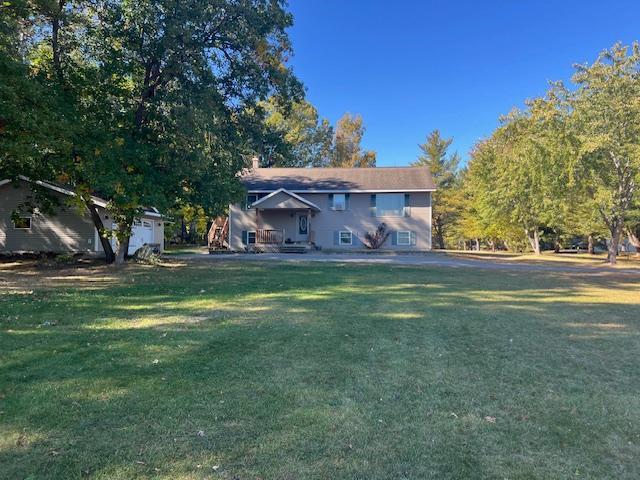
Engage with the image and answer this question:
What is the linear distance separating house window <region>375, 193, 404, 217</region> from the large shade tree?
1574 cm

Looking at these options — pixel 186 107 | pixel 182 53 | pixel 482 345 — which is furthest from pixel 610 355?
pixel 182 53

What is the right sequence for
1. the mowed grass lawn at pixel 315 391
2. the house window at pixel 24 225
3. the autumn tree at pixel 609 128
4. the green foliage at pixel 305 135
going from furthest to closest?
1. the green foliage at pixel 305 135
2. the house window at pixel 24 225
3. the autumn tree at pixel 609 128
4. the mowed grass lawn at pixel 315 391

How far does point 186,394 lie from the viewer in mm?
4145

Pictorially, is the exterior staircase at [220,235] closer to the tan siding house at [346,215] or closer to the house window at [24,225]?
the tan siding house at [346,215]

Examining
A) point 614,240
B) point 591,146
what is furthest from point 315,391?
point 614,240

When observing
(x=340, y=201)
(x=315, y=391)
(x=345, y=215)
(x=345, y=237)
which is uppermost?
(x=340, y=201)

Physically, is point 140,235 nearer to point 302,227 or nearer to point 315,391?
point 302,227

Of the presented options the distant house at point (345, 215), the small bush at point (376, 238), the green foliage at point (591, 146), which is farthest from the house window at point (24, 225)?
the green foliage at point (591, 146)

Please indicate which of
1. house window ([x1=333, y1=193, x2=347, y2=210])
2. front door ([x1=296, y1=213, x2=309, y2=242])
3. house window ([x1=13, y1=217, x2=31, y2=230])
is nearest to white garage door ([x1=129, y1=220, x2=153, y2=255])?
house window ([x1=13, y1=217, x2=31, y2=230])

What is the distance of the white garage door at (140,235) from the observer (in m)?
25.7

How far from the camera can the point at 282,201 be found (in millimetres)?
29547

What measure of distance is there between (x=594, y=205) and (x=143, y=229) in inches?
979

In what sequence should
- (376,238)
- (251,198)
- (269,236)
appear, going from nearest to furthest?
1. (269,236)
2. (376,238)
3. (251,198)

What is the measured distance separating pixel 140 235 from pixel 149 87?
13.3 metres
